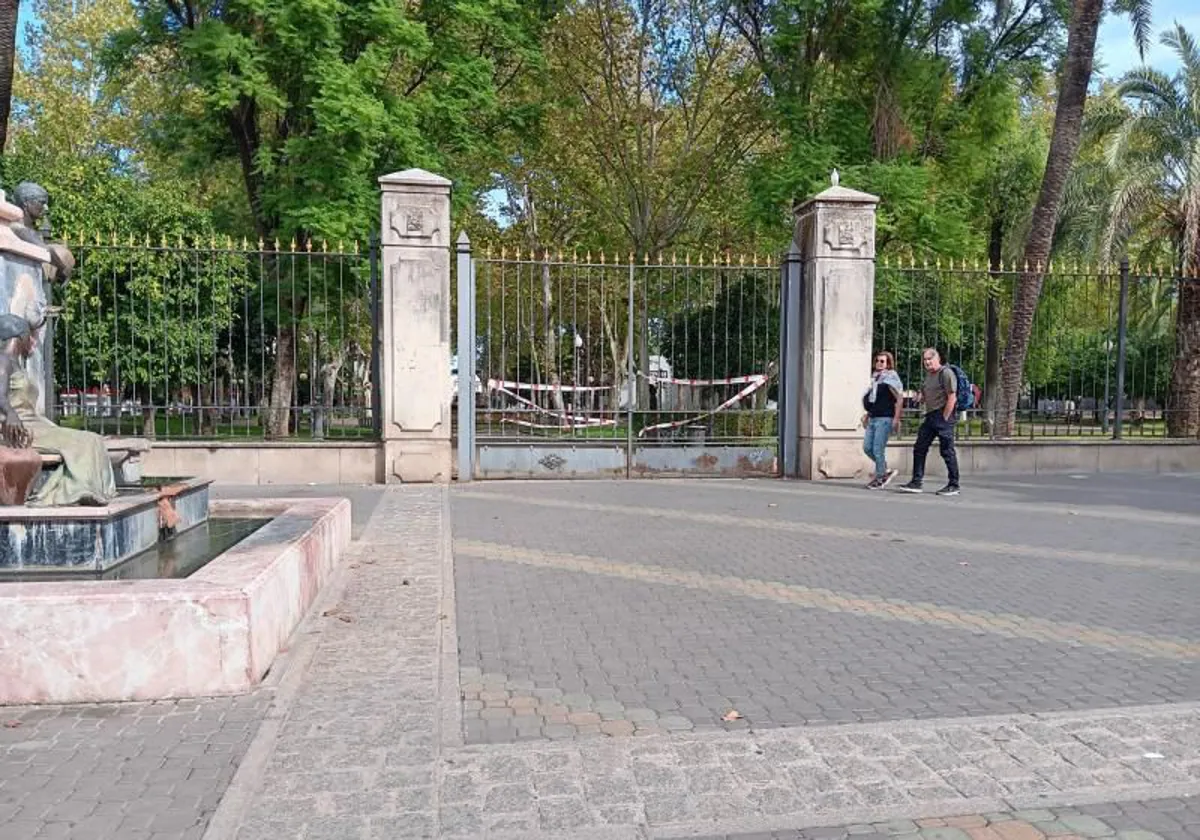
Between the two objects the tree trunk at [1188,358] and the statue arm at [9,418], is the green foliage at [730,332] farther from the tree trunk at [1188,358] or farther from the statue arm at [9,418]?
the statue arm at [9,418]

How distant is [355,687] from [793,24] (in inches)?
676

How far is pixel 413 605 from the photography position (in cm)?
557

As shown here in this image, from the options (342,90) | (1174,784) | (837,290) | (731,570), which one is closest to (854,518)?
(731,570)

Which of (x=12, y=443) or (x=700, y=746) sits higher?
(x=12, y=443)

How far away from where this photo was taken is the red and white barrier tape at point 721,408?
41.8ft

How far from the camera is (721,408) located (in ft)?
42.5

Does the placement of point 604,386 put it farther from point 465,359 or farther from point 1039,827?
point 1039,827

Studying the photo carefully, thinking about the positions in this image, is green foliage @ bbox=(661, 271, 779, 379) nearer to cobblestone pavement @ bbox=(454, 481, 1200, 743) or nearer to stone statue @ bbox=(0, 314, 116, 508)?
cobblestone pavement @ bbox=(454, 481, 1200, 743)

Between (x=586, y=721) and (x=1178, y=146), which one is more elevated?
(x=1178, y=146)

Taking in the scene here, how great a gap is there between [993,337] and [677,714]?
66.1 feet

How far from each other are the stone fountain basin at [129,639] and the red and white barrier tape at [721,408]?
8967 millimetres

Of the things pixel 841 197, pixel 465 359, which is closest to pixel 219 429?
pixel 465 359

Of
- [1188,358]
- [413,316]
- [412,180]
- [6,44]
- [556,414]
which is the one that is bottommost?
[556,414]

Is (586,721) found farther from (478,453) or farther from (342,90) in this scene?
(342,90)
